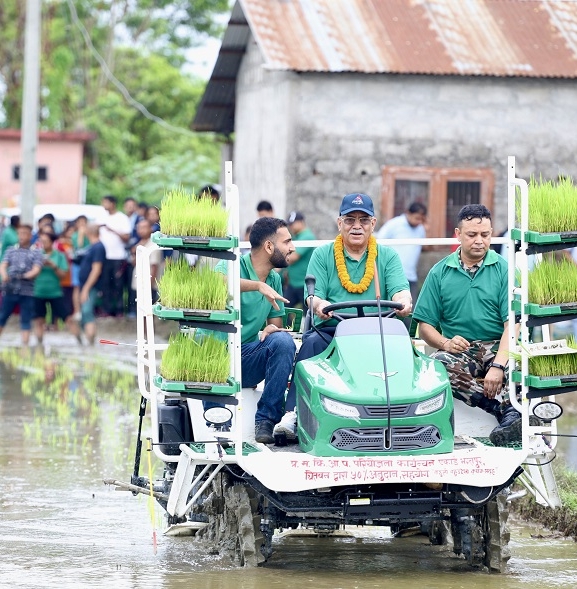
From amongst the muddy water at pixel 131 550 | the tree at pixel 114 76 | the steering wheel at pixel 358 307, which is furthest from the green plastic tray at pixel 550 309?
the tree at pixel 114 76

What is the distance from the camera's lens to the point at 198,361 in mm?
7609

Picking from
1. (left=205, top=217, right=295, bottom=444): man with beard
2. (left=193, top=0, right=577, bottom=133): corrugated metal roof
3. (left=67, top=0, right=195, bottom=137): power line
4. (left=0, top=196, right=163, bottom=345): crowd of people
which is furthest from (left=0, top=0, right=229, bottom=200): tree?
(left=205, top=217, right=295, bottom=444): man with beard

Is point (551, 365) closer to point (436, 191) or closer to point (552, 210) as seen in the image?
point (552, 210)

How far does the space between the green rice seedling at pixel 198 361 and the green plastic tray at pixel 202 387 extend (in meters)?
0.04

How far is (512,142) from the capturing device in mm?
21047

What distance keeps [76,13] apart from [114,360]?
27.9 metres

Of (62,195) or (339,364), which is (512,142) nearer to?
(339,364)

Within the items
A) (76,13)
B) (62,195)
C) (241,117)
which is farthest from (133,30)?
(241,117)

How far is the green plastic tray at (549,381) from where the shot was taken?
299 inches

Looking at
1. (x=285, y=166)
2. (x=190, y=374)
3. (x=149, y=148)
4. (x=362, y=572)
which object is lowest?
(x=362, y=572)

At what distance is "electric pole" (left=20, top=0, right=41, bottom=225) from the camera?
24953 millimetres

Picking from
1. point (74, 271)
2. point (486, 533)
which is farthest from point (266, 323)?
point (74, 271)

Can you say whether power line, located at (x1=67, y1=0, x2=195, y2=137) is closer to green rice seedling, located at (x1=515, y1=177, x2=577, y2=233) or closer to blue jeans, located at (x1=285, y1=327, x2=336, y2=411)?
blue jeans, located at (x1=285, y1=327, x2=336, y2=411)

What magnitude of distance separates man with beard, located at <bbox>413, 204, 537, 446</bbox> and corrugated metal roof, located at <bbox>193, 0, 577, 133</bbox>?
11.3 meters
